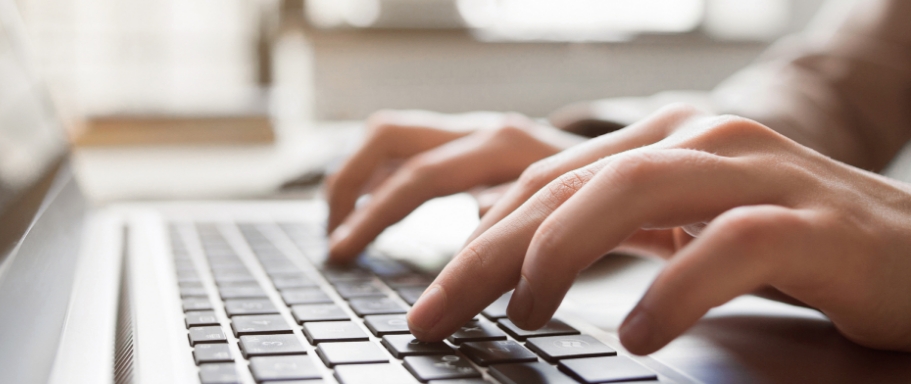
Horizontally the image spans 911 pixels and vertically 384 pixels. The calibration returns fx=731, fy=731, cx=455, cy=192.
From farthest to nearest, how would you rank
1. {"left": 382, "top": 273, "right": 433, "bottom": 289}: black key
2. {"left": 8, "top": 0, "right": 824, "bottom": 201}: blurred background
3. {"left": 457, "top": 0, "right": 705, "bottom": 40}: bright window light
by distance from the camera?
{"left": 457, "top": 0, "right": 705, "bottom": 40}: bright window light, {"left": 8, "top": 0, "right": 824, "bottom": 201}: blurred background, {"left": 382, "top": 273, "right": 433, "bottom": 289}: black key

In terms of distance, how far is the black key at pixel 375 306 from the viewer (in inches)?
15.3

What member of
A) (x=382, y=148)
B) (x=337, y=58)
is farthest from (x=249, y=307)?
(x=337, y=58)

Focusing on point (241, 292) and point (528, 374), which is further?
point (241, 292)

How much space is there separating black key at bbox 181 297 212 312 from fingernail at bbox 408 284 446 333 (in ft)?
0.41

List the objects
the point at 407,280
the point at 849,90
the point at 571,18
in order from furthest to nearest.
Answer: the point at 571,18
the point at 849,90
the point at 407,280

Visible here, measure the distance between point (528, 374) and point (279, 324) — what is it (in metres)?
0.14

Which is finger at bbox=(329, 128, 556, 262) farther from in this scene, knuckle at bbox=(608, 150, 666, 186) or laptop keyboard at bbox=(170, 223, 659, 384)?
knuckle at bbox=(608, 150, 666, 186)

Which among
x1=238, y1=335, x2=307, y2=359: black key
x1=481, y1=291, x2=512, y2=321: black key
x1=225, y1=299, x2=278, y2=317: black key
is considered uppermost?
x1=481, y1=291, x2=512, y2=321: black key

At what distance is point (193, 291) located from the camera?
434 millimetres

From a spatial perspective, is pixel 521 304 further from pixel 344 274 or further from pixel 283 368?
pixel 344 274

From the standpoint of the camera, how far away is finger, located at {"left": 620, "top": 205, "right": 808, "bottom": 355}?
276mm

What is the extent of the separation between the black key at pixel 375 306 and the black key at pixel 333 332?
0.03 metres

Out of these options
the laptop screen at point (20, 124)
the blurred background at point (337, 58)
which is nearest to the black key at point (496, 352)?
the laptop screen at point (20, 124)

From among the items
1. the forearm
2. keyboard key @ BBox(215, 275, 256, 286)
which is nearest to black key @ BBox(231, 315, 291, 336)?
keyboard key @ BBox(215, 275, 256, 286)
